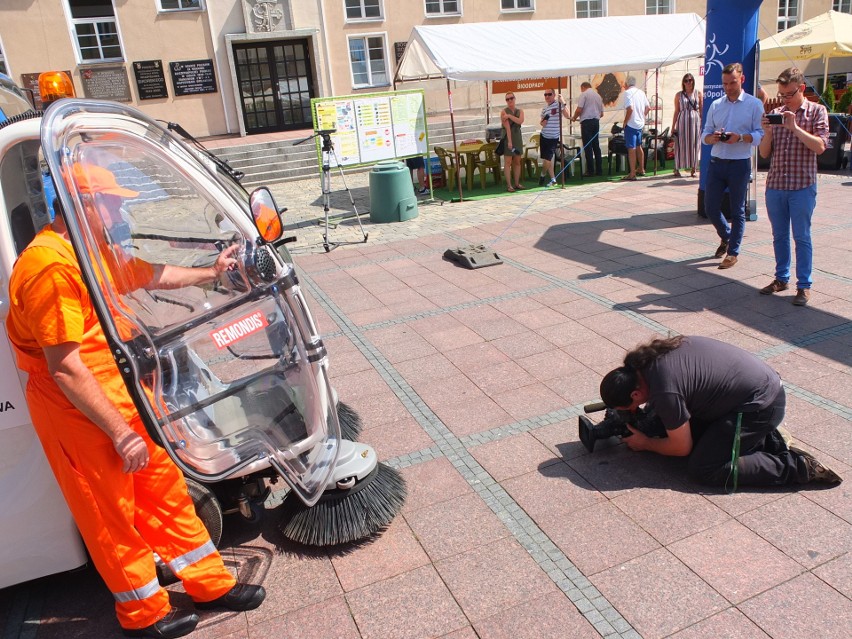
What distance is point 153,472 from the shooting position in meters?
2.70

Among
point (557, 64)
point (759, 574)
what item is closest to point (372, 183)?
point (557, 64)

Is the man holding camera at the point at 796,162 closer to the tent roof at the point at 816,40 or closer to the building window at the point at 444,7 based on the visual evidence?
the tent roof at the point at 816,40

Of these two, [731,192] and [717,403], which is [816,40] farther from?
[717,403]

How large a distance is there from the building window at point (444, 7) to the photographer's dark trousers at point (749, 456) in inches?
790

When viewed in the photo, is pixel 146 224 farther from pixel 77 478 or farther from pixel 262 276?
pixel 77 478

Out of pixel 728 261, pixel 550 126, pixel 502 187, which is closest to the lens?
pixel 728 261

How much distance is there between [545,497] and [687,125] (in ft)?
35.7

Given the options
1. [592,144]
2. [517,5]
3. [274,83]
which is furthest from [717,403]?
[517,5]

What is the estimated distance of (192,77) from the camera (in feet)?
61.7

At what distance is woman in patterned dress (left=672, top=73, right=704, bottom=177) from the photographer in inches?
493

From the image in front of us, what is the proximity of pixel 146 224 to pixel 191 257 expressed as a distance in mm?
Answer: 217

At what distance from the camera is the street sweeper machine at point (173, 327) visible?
8.04 feet

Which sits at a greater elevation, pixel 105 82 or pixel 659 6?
pixel 659 6

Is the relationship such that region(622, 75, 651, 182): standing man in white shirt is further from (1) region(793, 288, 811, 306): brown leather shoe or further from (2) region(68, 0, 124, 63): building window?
(2) region(68, 0, 124, 63): building window
